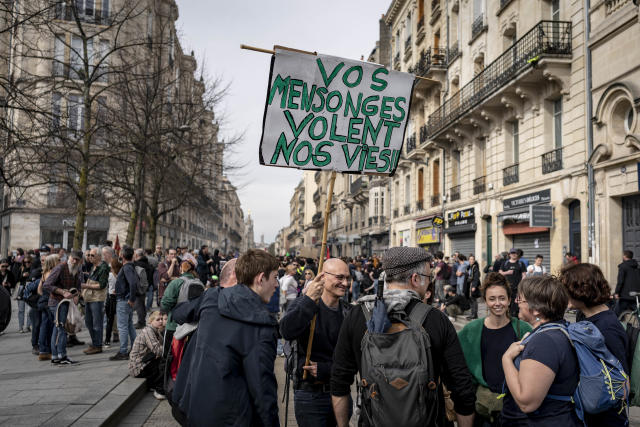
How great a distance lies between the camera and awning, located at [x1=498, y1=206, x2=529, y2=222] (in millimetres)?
17469

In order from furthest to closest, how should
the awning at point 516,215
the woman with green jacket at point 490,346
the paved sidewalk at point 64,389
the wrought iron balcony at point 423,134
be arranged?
1. the wrought iron balcony at point 423,134
2. the awning at point 516,215
3. the paved sidewalk at point 64,389
4. the woman with green jacket at point 490,346

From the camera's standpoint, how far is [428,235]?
2756 cm

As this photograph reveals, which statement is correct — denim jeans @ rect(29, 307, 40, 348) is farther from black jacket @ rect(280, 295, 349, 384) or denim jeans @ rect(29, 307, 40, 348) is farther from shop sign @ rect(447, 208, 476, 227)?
shop sign @ rect(447, 208, 476, 227)

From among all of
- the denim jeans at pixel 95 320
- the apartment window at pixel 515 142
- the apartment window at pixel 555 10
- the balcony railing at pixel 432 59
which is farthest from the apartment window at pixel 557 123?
the denim jeans at pixel 95 320

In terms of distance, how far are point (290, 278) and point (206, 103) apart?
483 inches

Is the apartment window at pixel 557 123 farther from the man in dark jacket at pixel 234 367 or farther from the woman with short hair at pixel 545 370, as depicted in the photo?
the man in dark jacket at pixel 234 367

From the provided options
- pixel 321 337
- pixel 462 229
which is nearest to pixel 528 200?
pixel 462 229

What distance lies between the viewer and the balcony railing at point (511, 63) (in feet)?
50.9

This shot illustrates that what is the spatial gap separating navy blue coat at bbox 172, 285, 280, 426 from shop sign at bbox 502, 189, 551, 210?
620 inches

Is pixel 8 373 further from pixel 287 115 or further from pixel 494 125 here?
pixel 494 125

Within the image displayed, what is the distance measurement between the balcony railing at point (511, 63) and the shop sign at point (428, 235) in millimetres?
5055

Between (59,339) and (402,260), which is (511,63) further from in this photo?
(402,260)

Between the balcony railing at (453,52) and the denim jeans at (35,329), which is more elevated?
the balcony railing at (453,52)

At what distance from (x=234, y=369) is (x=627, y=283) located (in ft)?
32.5
